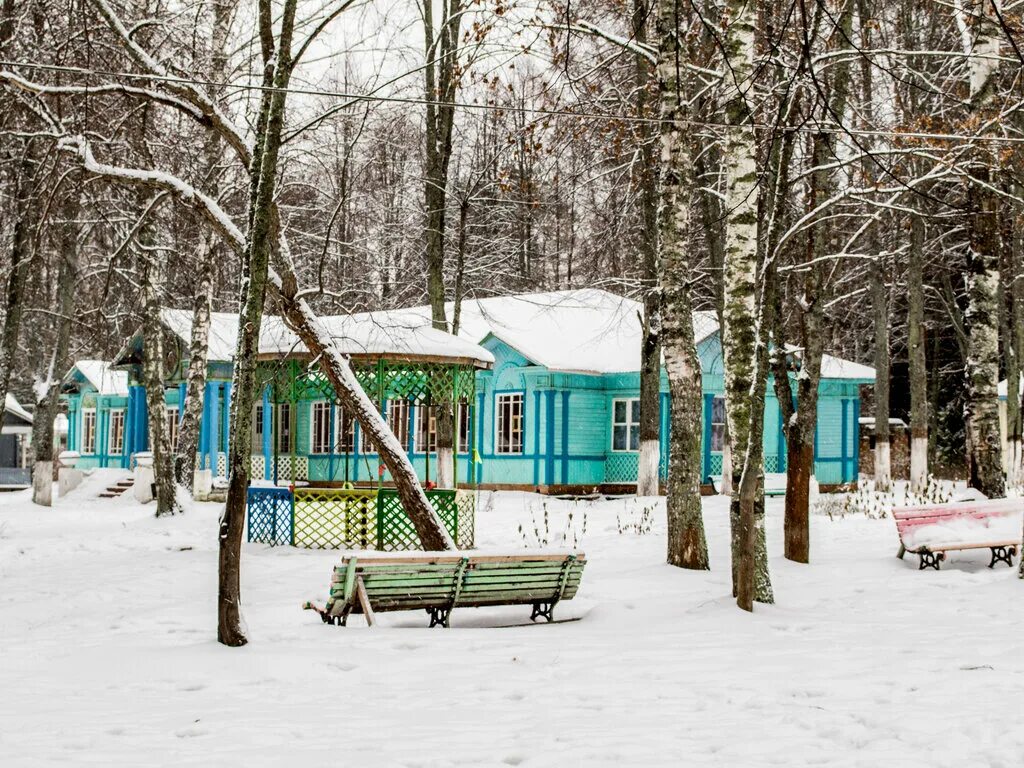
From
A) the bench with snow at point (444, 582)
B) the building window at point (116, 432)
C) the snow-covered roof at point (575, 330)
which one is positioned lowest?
the bench with snow at point (444, 582)

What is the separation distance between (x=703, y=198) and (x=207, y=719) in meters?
18.7

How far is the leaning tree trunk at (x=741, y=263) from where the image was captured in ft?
36.0

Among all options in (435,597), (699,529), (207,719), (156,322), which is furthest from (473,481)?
(207,719)

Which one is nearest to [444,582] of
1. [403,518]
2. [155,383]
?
[403,518]

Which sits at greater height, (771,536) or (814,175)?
(814,175)

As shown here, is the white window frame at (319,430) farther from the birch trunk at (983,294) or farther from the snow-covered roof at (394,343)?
the birch trunk at (983,294)

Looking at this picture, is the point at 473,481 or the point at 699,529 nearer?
the point at 699,529

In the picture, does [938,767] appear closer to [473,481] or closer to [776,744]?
[776,744]

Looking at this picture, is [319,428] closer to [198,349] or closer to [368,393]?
[198,349]

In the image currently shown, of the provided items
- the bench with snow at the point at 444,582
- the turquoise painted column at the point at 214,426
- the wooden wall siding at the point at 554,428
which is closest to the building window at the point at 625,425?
the wooden wall siding at the point at 554,428

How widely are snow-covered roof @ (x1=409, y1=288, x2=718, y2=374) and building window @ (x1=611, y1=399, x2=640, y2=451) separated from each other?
1.00m

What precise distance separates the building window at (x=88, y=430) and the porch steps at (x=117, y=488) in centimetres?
864

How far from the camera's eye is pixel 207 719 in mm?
6473

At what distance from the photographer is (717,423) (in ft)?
93.9
